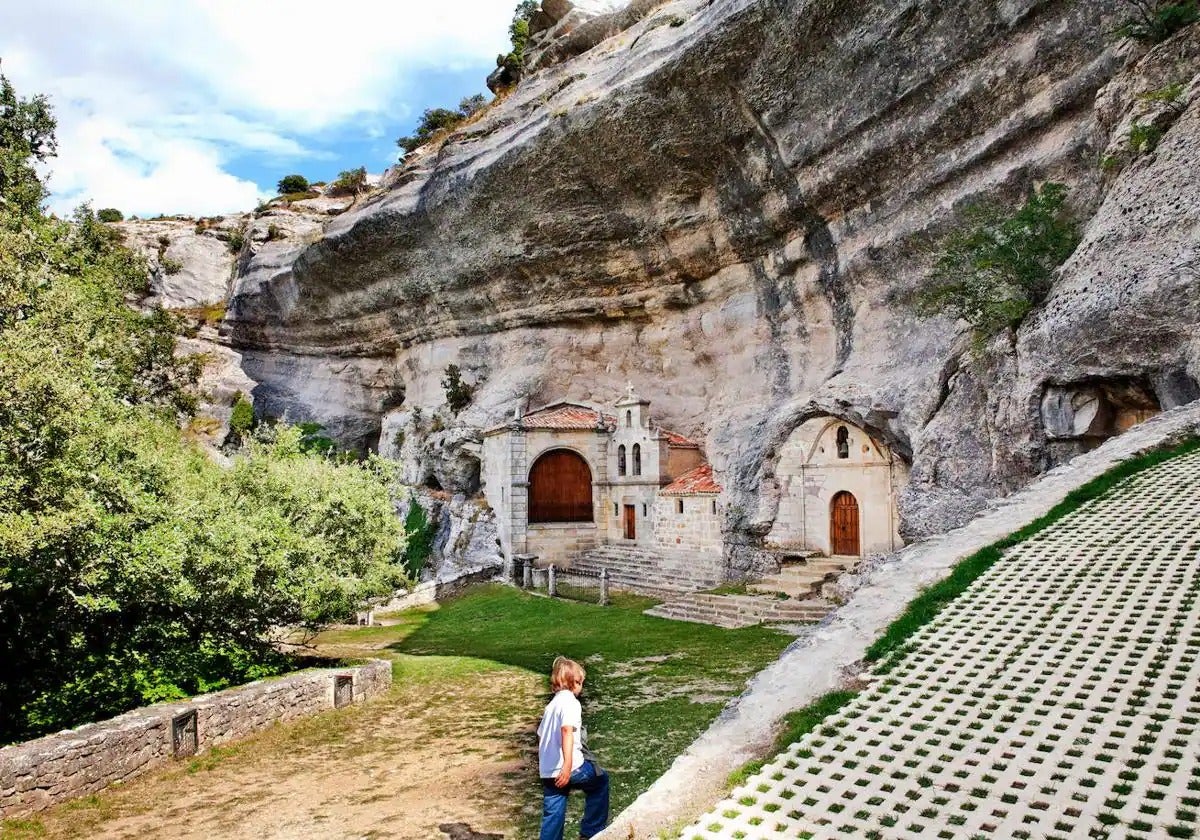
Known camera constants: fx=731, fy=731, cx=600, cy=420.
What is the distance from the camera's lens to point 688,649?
53.8 feet

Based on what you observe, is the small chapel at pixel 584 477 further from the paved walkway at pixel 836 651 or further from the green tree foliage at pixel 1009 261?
the paved walkway at pixel 836 651

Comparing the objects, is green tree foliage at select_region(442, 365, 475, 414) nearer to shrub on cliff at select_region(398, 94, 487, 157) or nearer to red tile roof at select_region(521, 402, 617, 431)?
red tile roof at select_region(521, 402, 617, 431)

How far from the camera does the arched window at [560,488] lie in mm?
31000

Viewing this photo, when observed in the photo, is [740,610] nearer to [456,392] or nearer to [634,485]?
[634,485]

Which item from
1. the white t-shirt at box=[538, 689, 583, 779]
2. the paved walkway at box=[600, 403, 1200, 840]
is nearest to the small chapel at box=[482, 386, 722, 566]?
the paved walkway at box=[600, 403, 1200, 840]

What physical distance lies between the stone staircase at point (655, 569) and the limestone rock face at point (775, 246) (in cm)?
133

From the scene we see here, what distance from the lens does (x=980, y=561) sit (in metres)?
10.8

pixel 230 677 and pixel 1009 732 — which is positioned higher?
pixel 1009 732

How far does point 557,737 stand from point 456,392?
107 feet

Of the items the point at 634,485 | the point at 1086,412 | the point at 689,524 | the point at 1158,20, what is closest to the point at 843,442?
the point at 689,524

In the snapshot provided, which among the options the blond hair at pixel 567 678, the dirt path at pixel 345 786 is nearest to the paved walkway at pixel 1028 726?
the blond hair at pixel 567 678

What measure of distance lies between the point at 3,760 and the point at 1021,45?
24.9 metres

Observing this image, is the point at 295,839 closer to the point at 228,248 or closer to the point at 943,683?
the point at 943,683

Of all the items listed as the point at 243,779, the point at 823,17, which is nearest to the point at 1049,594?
the point at 243,779
